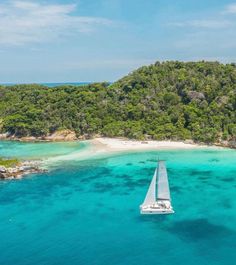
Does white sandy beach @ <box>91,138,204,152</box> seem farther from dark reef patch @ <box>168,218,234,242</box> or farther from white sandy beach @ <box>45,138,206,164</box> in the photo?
dark reef patch @ <box>168,218,234,242</box>

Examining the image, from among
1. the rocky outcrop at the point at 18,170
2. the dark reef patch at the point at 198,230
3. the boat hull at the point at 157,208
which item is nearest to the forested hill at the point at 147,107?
the rocky outcrop at the point at 18,170

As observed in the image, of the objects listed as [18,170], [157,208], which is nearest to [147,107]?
[18,170]

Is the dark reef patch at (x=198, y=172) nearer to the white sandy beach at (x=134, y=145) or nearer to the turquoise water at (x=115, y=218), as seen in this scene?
the turquoise water at (x=115, y=218)

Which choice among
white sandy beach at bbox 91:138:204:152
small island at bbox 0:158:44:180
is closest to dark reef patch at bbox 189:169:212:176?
white sandy beach at bbox 91:138:204:152

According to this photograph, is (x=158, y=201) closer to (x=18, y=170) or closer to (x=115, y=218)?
(x=115, y=218)

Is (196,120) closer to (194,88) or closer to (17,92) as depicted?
(194,88)

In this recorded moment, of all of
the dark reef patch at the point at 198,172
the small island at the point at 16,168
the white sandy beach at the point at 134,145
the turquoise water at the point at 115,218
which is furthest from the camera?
the white sandy beach at the point at 134,145
